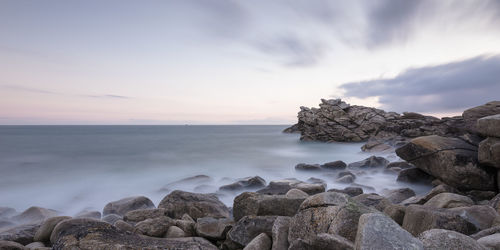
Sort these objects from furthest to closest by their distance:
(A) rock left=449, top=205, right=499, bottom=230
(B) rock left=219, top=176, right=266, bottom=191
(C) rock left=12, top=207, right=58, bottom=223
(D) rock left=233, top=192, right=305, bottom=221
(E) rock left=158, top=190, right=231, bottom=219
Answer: (B) rock left=219, top=176, right=266, bottom=191 → (C) rock left=12, top=207, right=58, bottom=223 → (E) rock left=158, top=190, right=231, bottom=219 → (D) rock left=233, top=192, right=305, bottom=221 → (A) rock left=449, top=205, right=499, bottom=230

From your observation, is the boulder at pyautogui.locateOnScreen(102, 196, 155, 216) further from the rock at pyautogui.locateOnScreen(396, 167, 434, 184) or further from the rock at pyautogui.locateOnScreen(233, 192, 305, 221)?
the rock at pyautogui.locateOnScreen(396, 167, 434, 184)

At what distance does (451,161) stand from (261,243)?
7.90m

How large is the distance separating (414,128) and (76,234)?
32574 mm

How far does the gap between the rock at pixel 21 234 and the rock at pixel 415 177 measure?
40.5 ft

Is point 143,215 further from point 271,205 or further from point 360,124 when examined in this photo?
Answer: point 360,124

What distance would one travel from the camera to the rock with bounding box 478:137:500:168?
25.7 ft

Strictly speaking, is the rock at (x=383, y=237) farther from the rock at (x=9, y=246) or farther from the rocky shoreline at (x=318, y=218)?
the rock at (x=9, y=246)

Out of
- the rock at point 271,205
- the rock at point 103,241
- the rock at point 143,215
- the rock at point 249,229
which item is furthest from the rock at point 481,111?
the rock at point 103,241

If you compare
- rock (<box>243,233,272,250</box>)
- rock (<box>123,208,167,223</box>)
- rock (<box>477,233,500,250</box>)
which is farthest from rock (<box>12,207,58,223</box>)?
rock (<box>477,233,500,250</box>)

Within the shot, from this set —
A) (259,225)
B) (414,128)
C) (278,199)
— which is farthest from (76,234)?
(414,128)

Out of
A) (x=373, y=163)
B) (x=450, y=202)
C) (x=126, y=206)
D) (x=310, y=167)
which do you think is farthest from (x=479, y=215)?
(x=310, y=167)

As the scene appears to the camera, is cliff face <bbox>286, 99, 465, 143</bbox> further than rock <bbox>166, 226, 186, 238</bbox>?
Yes

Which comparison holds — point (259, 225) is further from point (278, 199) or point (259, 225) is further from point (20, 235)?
point (20, 235)

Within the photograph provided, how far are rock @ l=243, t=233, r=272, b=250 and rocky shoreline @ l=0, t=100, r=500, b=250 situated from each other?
0.01 metres
